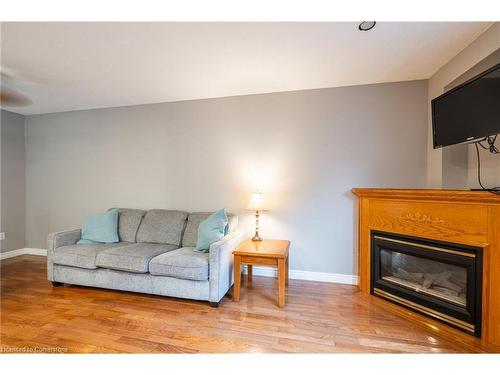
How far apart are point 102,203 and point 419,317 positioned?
422 cm

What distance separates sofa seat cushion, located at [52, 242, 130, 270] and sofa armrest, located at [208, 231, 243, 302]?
134cm

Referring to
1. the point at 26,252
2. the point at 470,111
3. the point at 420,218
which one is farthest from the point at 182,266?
the point at 26,252

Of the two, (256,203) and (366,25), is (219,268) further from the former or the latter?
(366,25)

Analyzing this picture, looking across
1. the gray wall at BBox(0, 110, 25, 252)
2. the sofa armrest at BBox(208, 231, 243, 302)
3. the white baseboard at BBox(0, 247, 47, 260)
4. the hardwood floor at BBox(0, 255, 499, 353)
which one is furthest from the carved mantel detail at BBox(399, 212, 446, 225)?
the gray wall at BBox(0, 110, 25, 252)

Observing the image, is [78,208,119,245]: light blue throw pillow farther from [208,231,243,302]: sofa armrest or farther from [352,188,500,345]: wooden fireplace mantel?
[352,188,500,345]: wooden fireplace mantel

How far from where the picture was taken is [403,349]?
1.58 meters

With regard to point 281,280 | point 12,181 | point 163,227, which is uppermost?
point 12,181

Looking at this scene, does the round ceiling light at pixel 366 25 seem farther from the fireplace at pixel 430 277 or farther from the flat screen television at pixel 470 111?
the fireplace at pixel 430 277

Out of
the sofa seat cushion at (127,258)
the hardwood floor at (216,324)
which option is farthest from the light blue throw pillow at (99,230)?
the hardwood floor at (216,324)

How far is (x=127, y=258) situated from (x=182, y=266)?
2.07 ft

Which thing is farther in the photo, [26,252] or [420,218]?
[26,252]

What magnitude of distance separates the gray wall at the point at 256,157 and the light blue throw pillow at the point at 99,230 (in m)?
0.53

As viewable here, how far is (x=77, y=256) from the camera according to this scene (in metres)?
2.47
